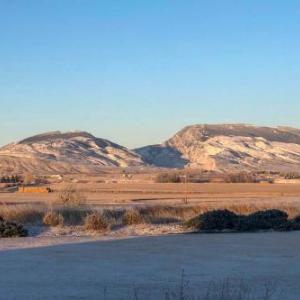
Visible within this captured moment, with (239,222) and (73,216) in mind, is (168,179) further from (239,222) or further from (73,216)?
(239,222)

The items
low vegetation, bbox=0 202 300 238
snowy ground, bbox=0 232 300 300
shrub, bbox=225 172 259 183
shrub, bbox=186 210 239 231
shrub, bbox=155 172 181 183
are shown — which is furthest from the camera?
shrub, bbox=225 172 259 183

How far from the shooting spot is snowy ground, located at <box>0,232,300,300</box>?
1742 centimetres

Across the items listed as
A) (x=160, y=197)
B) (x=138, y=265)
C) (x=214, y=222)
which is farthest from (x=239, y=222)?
(x=160, y=197)

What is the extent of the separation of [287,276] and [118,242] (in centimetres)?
1043

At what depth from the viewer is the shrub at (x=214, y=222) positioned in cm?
3606

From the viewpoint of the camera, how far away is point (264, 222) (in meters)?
37.4

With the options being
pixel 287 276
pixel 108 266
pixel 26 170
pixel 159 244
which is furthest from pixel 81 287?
pixel 26 170

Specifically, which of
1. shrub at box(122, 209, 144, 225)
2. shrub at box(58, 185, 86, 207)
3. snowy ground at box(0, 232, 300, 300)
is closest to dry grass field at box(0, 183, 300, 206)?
shrub at box(58, 185, 86, 207)

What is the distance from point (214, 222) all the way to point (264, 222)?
2.69 meters

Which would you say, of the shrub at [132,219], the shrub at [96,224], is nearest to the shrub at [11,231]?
the shrub at [96,224]

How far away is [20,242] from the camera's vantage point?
94.9ft

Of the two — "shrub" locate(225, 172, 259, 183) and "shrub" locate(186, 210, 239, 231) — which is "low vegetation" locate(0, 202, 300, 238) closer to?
"shrub" locate(186, 210, 239, 231)

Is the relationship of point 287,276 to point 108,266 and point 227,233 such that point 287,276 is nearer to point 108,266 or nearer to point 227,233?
point 108,266

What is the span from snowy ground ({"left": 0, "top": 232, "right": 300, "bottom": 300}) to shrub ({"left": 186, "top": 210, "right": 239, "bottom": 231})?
3.91m
